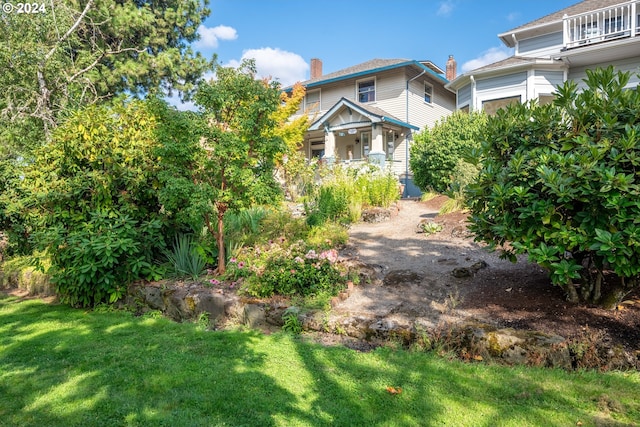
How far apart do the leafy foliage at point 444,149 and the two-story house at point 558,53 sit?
1985 millimetres

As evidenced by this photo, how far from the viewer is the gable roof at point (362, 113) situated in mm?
17281

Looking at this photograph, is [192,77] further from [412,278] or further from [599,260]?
[599,260]

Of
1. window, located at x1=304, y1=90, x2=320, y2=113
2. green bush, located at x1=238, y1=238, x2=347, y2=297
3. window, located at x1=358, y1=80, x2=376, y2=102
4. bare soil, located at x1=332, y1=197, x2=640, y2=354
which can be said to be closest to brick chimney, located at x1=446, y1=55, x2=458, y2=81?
window, located at x1=358, y1=80, x2=376, y2=102

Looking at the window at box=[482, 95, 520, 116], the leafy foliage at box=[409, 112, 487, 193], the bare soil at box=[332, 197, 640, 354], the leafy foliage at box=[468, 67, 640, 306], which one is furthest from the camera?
the window at box=[482, 95, 520, 116]

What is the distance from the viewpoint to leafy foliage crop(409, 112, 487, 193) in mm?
11602

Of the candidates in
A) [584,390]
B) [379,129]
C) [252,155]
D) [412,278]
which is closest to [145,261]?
[252,155]

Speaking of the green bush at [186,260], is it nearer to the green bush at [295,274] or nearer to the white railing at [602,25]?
the green bush at [295,274]

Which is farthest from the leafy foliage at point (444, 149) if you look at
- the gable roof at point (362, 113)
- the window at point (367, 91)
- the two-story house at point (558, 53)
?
the window at point (367, 91)

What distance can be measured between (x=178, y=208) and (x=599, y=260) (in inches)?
208

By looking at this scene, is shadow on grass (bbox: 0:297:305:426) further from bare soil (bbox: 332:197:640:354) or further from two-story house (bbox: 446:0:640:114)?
two-story house (bbox: 446:0:640:114)

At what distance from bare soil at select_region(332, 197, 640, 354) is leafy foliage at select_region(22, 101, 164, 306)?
125 inches

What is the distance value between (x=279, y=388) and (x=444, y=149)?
10206 millimetres

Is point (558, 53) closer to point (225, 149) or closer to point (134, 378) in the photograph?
point (225, 149)

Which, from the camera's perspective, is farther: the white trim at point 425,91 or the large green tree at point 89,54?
the white trim at point 425,91
